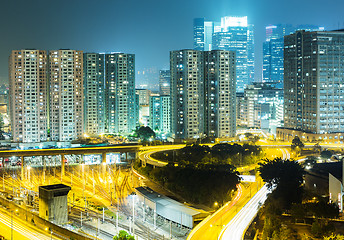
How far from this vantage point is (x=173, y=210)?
1839cm

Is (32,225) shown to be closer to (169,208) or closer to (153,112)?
(169,208)

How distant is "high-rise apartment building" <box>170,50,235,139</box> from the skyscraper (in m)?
42.1

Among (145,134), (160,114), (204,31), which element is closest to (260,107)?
(160,114)

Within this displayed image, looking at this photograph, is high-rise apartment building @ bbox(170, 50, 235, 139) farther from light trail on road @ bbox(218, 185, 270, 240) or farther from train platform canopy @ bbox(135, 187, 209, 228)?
light trail on road @ bbox(218, 185, 270, 240)

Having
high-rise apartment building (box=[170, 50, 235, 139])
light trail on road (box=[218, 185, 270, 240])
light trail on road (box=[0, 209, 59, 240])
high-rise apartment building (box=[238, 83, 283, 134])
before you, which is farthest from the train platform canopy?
high-rise apartment building (box=[238, 83, 283, 134])

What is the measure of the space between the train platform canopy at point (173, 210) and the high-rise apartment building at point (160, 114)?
25880mm

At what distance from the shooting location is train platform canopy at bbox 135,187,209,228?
1770cm

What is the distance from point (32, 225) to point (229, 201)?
8.30 meters

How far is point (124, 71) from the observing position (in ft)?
146

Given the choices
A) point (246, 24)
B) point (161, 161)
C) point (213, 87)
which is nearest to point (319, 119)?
point (213, 87)

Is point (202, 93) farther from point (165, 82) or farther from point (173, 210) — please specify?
point (165, 82)

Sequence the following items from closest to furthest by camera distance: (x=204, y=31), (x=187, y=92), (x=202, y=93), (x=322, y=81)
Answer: (x=322, y=81) → (x=187, y=92) → (x=202, y=93) → (x=204, y=31)

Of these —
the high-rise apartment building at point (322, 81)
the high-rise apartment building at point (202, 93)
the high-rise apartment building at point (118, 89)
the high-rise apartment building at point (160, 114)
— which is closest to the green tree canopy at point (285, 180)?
the high-rise apartment building at point (202, 93)

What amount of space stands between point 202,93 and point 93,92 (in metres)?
10.8
